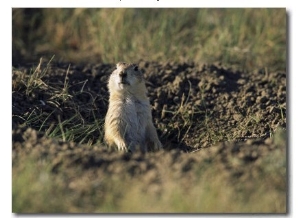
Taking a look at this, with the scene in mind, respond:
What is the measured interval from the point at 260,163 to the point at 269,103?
251cm

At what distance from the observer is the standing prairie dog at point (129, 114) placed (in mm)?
6828

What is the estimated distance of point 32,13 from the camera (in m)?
10.4

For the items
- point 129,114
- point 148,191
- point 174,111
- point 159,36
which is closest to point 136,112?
point 129,114

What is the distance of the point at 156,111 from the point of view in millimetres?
7949

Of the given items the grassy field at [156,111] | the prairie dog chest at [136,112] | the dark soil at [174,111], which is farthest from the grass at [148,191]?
the prairie dog chest at [136,112]

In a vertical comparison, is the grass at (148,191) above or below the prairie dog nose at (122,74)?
below

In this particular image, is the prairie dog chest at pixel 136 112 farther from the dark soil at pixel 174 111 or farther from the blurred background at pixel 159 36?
the blurred background at pixel 159 36

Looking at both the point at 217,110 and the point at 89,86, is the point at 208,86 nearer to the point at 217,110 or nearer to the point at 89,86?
the point at 217,110

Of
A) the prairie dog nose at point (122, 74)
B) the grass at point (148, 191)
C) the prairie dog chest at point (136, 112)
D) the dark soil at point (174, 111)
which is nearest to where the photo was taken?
the grass at point (148, 191)

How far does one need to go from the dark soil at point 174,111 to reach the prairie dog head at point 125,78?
22.5 inches

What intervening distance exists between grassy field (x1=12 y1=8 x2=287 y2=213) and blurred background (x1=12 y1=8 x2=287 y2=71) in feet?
0.05

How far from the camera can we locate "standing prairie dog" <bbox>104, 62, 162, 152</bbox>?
683 cm

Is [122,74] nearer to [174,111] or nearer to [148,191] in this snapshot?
[174,111]

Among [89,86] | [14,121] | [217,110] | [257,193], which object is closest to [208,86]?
[217,110]
